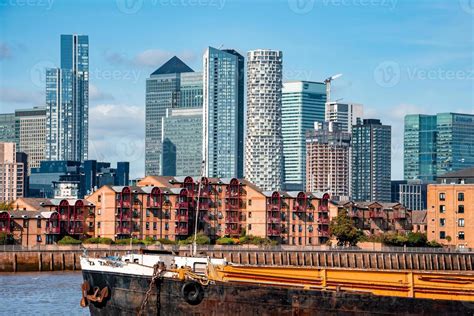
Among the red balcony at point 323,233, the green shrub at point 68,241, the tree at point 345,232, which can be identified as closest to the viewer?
the green shrub at point 68,241

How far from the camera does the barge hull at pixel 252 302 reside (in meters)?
59.4

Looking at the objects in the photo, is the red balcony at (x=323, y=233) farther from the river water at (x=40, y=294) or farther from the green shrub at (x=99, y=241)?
the river water at (x=40, y=294)

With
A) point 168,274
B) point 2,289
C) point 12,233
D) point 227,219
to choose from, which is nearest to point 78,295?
point 2,289

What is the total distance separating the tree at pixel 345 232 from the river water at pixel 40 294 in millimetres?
68197

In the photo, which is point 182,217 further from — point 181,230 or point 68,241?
point 68,241

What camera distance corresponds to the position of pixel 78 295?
98125mm

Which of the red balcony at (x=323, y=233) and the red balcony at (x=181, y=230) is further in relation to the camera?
the red balcony at (x=323, y=233)

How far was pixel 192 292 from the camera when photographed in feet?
210

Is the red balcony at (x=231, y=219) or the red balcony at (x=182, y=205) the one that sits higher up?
the red balcony at (x=182, y=205)

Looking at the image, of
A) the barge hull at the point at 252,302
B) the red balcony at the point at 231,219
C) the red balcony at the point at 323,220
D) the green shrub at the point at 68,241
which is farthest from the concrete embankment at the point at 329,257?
the barge hull at the point at 252,302

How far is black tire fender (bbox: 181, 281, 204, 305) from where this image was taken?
63906mm

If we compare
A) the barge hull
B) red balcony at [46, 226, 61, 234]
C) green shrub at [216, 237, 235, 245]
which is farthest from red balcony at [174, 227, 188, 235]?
the barge hull

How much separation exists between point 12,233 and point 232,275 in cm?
10526

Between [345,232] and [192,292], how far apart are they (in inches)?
4976
